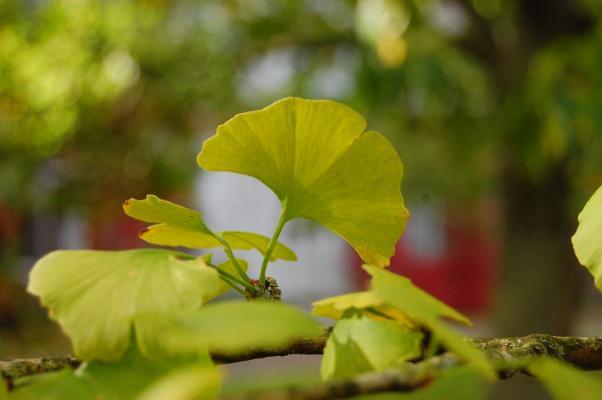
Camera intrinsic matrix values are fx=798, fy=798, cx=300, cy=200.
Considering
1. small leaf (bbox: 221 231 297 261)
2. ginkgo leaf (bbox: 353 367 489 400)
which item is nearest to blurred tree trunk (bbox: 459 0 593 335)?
small leaf (bbox: 221 231 297 261)

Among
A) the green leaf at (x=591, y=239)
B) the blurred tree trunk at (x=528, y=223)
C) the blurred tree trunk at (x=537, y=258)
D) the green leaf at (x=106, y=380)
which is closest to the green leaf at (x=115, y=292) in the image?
the green leaf at (x=106, y=380)

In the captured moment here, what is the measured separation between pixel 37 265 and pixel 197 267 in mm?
48

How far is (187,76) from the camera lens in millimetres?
2758

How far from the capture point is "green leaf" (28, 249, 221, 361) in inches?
8.4

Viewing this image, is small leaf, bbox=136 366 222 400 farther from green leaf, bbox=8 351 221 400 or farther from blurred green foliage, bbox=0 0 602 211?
blurred green foliage, bbox=0 0 602 211

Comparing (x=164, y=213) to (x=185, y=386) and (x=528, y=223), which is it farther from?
(x=528, y=223)

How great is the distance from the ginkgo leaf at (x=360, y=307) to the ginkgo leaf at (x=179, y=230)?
49 millimetres

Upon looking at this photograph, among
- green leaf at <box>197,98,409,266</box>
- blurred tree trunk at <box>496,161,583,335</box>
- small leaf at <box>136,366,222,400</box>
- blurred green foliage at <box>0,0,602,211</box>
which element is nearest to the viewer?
small leaf at <box>136,366,222,400</box>

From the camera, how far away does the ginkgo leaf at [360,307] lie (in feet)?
0.74

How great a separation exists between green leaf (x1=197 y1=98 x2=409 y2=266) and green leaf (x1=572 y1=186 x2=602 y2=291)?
0.06 meters

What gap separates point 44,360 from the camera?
0.75 ft

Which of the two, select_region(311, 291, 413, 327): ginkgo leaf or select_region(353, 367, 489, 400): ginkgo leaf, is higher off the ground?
select_region(311, 291, 413, 327): ginkgo leaf

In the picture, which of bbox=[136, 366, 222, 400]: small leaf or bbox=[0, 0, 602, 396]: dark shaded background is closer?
bbox=[136, 366, 222, 400]: small leaf

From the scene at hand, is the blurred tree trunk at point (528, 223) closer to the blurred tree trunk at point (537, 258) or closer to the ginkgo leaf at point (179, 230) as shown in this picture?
the blurred tree trunk at point (537, 258)
